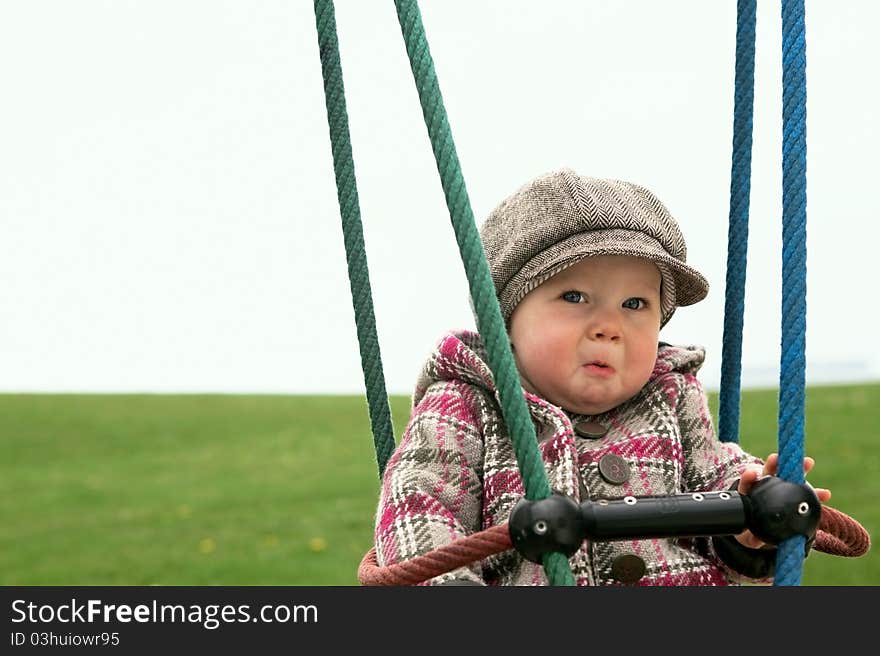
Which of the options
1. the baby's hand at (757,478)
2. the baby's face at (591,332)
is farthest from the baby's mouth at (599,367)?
the baby's hand at (757,478)

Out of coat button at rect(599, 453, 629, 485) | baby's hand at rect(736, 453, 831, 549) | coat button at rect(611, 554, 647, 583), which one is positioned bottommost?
coat button at rect(611, 554, 647, 583)

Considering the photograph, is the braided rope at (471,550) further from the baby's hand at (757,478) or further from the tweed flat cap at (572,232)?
the tweed flat cap at (572,232)

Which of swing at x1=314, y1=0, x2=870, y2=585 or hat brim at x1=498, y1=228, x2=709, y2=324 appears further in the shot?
hat brim at x1=498, y1=228, x2=709, y2=324

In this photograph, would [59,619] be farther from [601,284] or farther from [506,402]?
[601,284]

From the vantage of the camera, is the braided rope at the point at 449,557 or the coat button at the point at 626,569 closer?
the braided rope at the point at 449,557

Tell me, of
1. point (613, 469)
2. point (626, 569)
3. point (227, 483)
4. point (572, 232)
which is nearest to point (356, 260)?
point (572, 232)

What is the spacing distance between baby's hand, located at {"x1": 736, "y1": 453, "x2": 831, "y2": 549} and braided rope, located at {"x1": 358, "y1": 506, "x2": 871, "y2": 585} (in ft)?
0.08

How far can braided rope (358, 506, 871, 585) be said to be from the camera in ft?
3.90

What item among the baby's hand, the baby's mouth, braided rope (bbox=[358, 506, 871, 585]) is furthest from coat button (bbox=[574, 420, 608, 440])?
braided rope (bbox=[358, 506, 871, 585])

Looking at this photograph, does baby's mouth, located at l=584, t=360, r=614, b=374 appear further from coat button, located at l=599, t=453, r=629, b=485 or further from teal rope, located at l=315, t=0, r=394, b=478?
teal rope, located at l=315, t=0, r=394, b=478

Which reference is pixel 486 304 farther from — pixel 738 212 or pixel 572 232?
pixel 738 212

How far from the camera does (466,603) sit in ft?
3.80

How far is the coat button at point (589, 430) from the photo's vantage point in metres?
1.55

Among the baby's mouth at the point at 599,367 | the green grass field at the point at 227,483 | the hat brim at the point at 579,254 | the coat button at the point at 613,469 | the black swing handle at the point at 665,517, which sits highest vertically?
the green grass field at the point at 227,483
